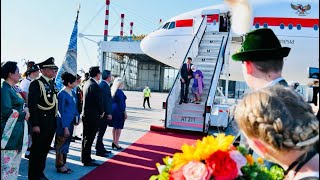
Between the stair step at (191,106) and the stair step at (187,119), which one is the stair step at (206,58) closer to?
the stair step at (191,106)

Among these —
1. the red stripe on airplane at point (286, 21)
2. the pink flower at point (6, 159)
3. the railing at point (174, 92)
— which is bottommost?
the pink flower at point (6, 159)

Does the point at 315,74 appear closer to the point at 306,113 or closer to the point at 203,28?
the point at 306,113

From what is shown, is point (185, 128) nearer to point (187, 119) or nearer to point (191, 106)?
point (187, 119)

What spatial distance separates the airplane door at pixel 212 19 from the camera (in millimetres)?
11281

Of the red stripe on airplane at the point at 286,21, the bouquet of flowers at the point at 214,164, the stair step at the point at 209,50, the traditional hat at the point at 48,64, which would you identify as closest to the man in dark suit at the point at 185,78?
the stair step at the point at 209,50

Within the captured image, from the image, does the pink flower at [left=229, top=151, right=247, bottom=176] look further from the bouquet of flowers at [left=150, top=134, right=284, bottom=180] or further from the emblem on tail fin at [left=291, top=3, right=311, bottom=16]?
the emblem on tail fin at [left=291, top=3, right=311, bottom=16]

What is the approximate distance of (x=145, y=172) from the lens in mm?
5109

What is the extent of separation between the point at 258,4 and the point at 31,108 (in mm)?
8694

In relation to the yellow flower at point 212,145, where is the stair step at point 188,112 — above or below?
below

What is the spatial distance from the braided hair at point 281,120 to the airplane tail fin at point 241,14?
87 centimetres

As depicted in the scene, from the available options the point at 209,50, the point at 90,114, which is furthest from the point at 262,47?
the point at 209,50

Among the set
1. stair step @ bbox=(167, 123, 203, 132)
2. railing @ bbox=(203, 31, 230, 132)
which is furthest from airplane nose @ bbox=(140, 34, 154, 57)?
stair step @ bbox=(167, 123, 203, 132)

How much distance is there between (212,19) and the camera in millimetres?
11578

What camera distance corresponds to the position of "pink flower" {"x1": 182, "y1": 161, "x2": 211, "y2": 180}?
1.17 m
